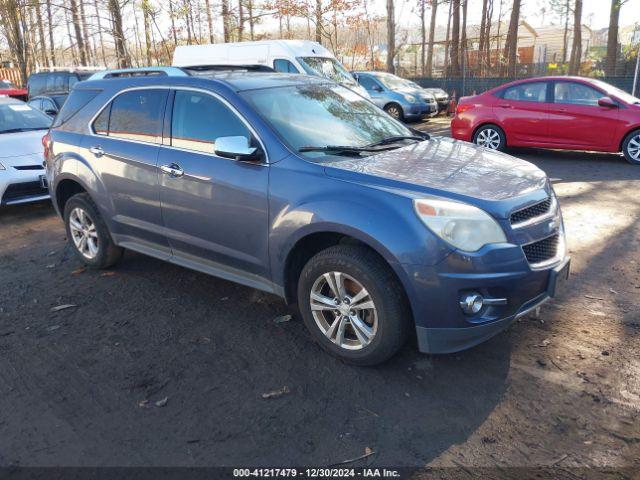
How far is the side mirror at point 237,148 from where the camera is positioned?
146 inches

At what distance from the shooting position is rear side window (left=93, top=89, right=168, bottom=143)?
448 centimetres

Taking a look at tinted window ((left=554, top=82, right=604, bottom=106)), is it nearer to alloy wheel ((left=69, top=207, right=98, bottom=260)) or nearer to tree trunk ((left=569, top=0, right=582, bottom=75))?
alloy wheel ((left=69, top=207, right=98, bottom=260))

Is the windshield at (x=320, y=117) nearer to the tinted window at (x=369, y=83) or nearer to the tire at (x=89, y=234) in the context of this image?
the tire at (x=89, y=234)

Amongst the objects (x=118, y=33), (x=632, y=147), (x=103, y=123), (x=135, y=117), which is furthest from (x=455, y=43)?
(x=135, y=117)

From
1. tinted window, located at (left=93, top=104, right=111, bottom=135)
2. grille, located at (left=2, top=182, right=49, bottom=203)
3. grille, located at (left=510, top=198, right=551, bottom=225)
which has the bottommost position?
grille, located at (left=2, top=182, right=49, bottom=203)

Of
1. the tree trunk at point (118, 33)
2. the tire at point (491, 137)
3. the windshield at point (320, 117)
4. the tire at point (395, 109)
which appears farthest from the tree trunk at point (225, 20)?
the windshield at point (320, 117)

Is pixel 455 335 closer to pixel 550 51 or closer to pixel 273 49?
pixel 273 49

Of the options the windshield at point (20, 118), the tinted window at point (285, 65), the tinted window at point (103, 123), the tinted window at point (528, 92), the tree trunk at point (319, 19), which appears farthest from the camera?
the tree trunk at point (319, 19)

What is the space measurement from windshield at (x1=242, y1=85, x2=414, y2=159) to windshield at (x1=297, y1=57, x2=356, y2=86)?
29.3 feet

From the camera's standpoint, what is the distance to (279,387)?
11.0ft

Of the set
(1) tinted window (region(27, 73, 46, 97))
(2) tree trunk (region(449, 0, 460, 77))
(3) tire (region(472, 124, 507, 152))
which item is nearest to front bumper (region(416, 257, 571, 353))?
(3) tire (region(472, 124, 507, 152))

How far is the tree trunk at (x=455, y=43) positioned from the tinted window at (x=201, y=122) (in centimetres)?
1904

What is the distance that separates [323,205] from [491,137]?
8366 millimetres

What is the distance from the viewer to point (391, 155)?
13.0 ft
